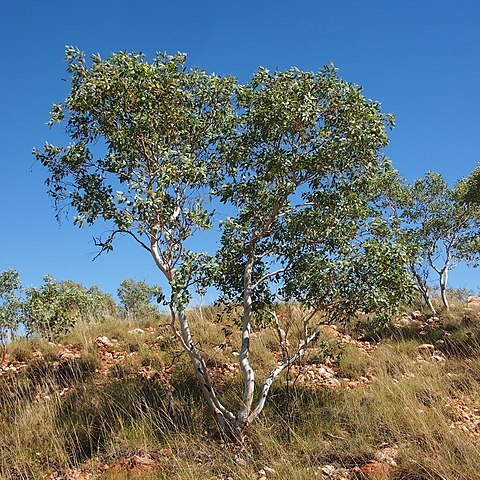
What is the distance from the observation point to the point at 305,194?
955cm

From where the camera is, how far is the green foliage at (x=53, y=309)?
46.9 ft

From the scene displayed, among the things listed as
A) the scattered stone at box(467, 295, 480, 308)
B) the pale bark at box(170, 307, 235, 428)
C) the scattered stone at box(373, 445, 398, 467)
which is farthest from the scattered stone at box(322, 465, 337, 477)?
the scattered stone at box(467, 295, 480, 308)

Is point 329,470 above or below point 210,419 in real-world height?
below

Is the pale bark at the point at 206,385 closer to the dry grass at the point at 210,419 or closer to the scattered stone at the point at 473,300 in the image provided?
the dry grass at the point at 210,419

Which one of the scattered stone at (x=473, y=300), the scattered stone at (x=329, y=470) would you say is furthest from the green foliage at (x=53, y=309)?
the scattered stone at (x=473, y=300)

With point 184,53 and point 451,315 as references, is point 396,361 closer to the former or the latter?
point 451,315

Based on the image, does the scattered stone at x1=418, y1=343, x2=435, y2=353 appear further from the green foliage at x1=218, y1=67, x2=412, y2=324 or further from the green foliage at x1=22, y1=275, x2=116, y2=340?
the green foliage at x1=22, y1=275, x2=116, y2=340

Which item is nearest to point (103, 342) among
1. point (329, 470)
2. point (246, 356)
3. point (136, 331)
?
point (136, 331)

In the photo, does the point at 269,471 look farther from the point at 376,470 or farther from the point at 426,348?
the point at 426,348

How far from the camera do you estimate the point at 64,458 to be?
801 centimetres

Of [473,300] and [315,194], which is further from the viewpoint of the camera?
[473,300]

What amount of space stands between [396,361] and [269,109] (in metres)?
7.72

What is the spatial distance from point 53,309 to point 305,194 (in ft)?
30.9

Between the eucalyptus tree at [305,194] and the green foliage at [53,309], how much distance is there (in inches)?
290
